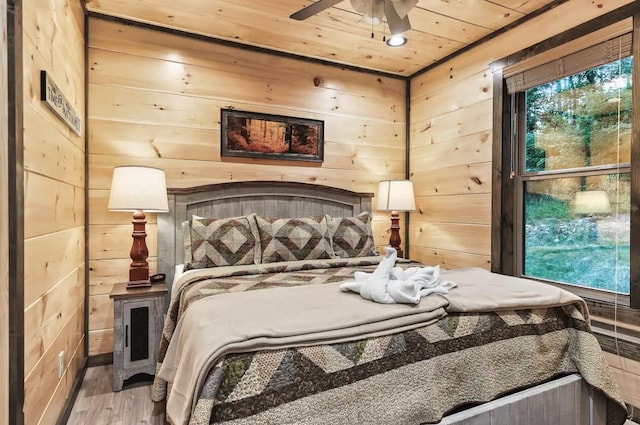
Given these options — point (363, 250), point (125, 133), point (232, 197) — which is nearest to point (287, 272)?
point (363, 250)

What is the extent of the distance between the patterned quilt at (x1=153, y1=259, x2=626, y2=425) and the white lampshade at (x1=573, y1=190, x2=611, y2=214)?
88cm

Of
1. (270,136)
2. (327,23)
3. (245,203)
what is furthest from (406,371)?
(327,23)

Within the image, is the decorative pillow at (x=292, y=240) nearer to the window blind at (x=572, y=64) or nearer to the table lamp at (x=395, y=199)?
the table lamp at (x=395, y=199)

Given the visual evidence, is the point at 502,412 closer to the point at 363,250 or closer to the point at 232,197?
the point at 363,250

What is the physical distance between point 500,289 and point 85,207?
2.64 m

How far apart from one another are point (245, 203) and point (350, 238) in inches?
35.9

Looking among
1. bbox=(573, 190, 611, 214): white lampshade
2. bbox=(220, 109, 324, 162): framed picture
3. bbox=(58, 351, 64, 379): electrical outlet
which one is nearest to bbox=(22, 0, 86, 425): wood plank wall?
bbox=(58, 351, 64, 379): electrical outlet

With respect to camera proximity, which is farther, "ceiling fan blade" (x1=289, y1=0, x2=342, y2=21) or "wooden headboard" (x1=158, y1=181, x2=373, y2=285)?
"wooden headboard" (x1=158, y1=181, x2=373, y2=285)

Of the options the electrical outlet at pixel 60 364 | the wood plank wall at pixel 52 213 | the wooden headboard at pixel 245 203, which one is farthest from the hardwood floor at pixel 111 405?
the wooden headboard at pixel 245 203

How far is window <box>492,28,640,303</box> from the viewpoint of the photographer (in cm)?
211

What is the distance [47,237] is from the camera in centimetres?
163

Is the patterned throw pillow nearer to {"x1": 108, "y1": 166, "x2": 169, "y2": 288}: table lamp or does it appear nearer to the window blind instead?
{"x1": 108, "y1": 166, "x2": 169, "y2": 288}: table lamp

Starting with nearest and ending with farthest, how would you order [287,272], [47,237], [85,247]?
[47,237] < [287,272] < [85,247]

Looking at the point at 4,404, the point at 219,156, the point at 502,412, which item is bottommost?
the point at 502,412
